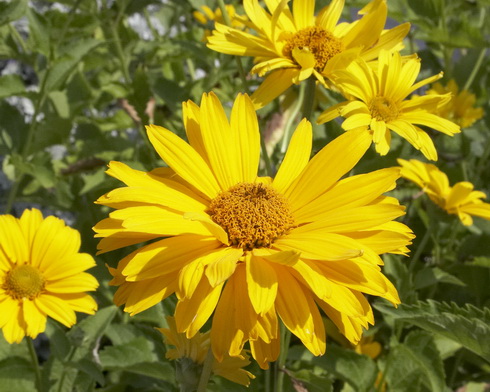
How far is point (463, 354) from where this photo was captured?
177 cm

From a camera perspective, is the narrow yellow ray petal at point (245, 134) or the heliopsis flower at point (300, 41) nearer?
the narrow yellow ray petal at point (245, 134)

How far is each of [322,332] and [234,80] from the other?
2001mm

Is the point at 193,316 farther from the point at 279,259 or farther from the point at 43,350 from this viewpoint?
the point at 43,350

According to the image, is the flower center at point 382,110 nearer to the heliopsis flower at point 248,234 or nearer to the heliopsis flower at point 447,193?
the heliopsis flower at point 248,234

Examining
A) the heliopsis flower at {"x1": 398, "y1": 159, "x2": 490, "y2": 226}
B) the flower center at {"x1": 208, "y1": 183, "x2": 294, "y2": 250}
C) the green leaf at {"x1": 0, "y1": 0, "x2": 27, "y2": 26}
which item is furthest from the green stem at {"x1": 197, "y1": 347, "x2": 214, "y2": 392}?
the green leaf at {"x1": 0, "y1": 0, "x2": 27, "y2": 26}

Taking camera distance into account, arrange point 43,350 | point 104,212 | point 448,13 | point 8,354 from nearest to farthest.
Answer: point 8,354 → point 104,212 → point 43,350 → point 448,13

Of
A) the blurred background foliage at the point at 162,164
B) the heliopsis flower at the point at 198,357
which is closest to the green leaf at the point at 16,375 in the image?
the blurred background foliage at the point at 162,164

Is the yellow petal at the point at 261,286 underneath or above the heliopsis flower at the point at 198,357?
above

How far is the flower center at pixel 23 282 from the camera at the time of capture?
4.27ft

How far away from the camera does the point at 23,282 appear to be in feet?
4.26

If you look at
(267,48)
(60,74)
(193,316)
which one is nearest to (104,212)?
(60,74)

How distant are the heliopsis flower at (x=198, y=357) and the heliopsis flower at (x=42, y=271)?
0.37 meters

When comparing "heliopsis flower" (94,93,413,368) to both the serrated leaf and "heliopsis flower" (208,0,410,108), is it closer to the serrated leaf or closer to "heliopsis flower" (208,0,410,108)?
"heliopsis flower" (208,0,410,108)

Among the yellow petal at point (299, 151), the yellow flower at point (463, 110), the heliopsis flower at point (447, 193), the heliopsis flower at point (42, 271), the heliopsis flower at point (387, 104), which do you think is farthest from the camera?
the yellow flower at point (463, 110)
